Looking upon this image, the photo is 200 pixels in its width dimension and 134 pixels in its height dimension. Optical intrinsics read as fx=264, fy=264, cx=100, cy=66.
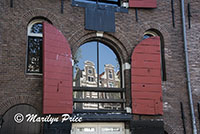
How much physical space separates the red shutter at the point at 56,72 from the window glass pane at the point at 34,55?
70cm

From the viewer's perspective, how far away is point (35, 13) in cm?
891

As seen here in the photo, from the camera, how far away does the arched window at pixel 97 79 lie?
9008mm

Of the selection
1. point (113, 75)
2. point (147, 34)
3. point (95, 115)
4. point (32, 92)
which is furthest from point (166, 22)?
point (32, 92)

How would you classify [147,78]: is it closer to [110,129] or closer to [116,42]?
[116,42]

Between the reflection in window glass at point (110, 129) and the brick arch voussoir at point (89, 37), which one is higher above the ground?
the brick arch voussoir at point (89, 37)

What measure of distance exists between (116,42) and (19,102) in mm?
3925

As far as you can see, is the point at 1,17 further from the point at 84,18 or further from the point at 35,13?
the point at 84,18

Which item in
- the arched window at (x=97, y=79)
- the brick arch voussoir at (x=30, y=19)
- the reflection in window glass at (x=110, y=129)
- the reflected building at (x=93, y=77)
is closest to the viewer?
the brick arch voussoir at (x=30, y=19)

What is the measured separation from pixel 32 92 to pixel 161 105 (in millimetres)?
4336

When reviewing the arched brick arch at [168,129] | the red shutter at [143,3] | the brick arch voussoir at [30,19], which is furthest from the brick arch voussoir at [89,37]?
the arched brick arch at [168,129]

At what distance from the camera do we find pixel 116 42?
9.55 meters

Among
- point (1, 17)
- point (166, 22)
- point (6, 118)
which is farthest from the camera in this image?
point (166, 22)

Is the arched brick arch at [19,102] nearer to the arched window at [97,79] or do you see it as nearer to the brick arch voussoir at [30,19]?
the arched window at [97,79]

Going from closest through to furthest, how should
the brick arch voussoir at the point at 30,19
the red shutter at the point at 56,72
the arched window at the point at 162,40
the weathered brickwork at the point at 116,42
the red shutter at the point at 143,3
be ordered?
the red shutter at the point at 56,72, the weathered brickwork at the point at 116,42, the brick arch voussoir at the point at 30,19, the arched window at the point at 162,40, the red shutter at the point at 143,3
